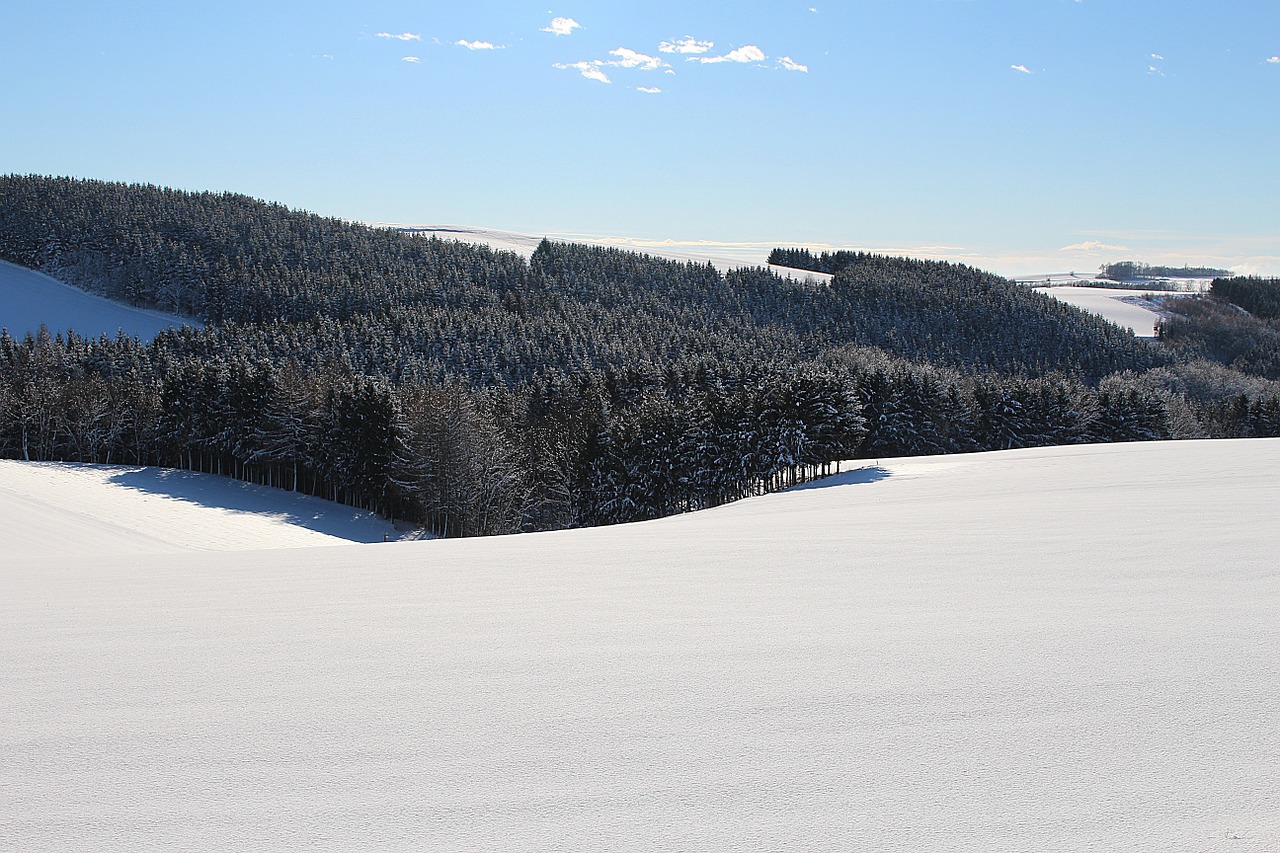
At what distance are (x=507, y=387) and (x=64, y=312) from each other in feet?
365

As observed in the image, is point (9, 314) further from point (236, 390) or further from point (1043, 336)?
point (1043, 336)

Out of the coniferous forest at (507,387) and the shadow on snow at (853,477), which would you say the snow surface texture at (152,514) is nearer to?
the coniferous forest at (507,387)

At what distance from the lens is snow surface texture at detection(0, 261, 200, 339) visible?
146500 millimetres

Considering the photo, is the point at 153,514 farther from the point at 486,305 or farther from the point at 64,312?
the point at 64,312

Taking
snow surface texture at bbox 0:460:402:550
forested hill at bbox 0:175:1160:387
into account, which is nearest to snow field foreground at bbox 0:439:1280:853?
snow surface texture at bbox 0:460:402:550

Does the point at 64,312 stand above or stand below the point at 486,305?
below

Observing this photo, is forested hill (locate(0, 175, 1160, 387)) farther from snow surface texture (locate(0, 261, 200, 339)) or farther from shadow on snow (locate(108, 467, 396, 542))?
shadow on snow (locate(108, 467, 396, 542))

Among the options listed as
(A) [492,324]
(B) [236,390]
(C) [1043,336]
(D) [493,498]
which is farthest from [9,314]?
(C) [1043,336]

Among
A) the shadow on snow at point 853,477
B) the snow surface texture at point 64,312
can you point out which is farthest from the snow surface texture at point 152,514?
the snow surface texture at point 64,312

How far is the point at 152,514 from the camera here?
4781 cm

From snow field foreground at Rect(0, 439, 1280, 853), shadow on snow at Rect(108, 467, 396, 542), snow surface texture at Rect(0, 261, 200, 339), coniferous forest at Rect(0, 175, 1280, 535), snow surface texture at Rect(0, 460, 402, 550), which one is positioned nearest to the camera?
snow field foreground at Rect(0, 439, 1280, 853)

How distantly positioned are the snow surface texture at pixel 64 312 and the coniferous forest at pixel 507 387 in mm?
4545

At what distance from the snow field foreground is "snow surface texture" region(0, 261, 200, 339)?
155941 mm

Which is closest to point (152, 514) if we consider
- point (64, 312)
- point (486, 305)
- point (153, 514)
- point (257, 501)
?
point (153, 514)
